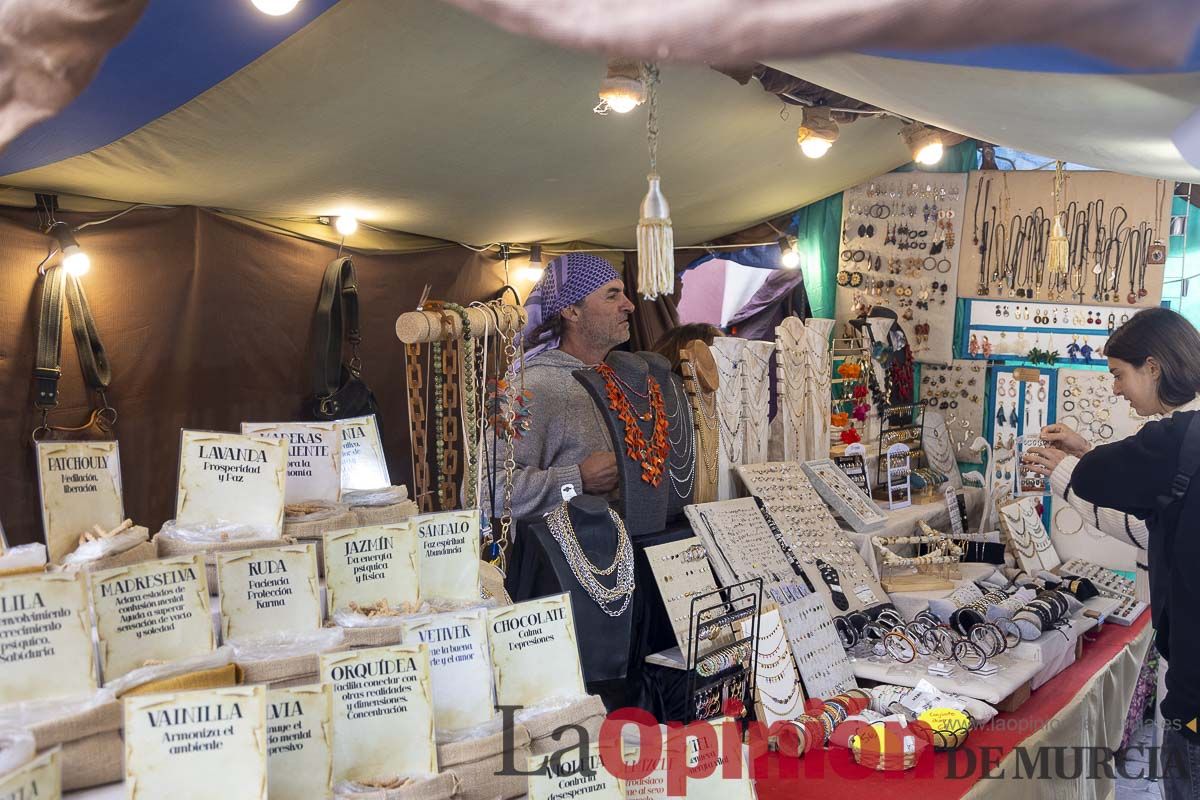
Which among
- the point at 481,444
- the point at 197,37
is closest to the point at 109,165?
the point at 197,37

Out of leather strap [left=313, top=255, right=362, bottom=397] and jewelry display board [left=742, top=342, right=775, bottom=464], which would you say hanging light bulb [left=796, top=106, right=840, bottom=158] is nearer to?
jewelry display board [left=742, top=342, right=775, bottom=464]

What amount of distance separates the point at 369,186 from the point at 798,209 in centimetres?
387

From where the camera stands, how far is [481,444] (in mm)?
3117

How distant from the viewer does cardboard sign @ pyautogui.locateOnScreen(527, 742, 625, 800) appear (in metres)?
1.29

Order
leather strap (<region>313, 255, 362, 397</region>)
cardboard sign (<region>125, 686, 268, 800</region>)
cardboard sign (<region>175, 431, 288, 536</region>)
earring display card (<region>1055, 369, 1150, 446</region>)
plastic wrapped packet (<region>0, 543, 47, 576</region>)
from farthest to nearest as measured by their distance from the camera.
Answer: earring display card (<region>1055, 369, 1150, 446</region>)
leather strap (<region>313, 255, 362, 397</region>)
cardboard sign (<region>175, 431, 288, 536</region>)
plastic wrapped packet (<region>0, 543, 47, 576</region>)
cardboard sign (<region>125, 686, 268, 800</region>)

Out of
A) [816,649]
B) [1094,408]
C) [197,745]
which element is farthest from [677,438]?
[1094,408]

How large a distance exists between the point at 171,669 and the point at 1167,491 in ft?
7.37

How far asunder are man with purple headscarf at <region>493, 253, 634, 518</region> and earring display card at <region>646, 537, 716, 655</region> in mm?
477

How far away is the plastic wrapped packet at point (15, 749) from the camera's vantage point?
104 centimetres

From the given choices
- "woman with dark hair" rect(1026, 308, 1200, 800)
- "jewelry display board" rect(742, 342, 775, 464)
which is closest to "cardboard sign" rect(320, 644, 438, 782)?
"woman with dark hair" rect(1026, 308, 1200, 800)

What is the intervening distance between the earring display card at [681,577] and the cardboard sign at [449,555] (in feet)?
2.81

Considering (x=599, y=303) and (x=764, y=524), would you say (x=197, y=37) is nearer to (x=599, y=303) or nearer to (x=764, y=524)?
(x=599, y=303)

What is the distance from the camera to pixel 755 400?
3.94 meters

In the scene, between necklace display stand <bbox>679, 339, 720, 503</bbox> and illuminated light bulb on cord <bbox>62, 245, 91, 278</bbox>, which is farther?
necklace display stand <bbox>679, 339, 720, 503</bbox>
